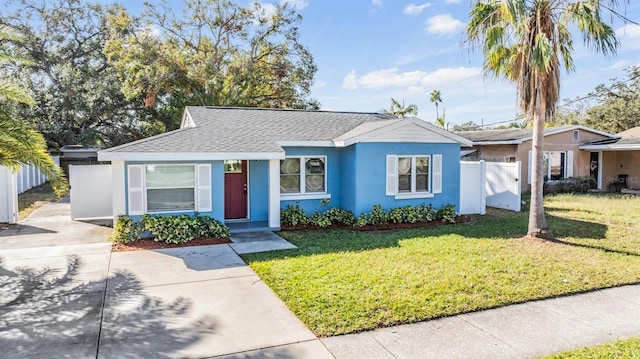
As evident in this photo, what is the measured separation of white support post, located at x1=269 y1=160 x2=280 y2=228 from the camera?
11.6 metres

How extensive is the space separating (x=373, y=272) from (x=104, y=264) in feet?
18.1

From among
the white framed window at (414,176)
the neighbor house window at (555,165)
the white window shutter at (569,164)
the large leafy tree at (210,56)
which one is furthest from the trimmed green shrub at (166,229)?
the white window shutter at (569,164)

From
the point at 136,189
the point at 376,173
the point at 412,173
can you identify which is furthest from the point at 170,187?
the point at 412,173

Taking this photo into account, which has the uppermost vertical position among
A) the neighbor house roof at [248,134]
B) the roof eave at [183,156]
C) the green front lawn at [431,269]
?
the neighbor house roof at [248,134]

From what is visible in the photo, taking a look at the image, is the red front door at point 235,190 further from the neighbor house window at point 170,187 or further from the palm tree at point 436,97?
the palm tree at point 436,97

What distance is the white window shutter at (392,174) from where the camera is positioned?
40.9ft

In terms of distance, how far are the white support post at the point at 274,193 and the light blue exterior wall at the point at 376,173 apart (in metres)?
2.38

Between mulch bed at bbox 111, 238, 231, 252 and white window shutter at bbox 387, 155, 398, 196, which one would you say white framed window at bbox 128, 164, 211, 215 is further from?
white window shutter at bbox 387, 155, 398, 196

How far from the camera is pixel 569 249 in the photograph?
9.21 m

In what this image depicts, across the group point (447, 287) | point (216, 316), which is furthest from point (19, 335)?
point (447, 287)

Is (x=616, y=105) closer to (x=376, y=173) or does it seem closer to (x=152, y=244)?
(x=376, y=173)

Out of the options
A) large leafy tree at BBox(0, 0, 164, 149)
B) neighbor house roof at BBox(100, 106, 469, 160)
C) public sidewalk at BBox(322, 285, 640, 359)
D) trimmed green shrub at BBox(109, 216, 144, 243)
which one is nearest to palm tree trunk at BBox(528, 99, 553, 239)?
neighbor house roof at BBox(100, 106, 469, 160)

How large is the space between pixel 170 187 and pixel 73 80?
2087 cm

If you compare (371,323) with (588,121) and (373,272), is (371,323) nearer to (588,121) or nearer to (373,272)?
(373,272)
